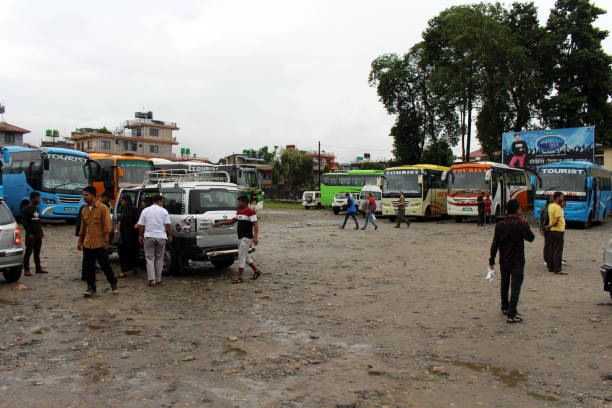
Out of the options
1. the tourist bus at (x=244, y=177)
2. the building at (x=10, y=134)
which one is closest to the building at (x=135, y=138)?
the building at (x=10, y=134)

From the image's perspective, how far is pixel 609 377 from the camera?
4.95 m

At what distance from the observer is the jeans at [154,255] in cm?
944

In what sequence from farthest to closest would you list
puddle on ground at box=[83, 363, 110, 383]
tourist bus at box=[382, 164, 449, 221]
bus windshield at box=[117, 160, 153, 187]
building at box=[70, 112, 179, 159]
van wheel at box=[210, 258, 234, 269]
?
building at box=[70, 112, 179, 159] < tourist bus at box=[382, 164, 449, 221] < bus windshield at box=[117, 160, 153, 187] < van wheel at box=[210, 258, 234, 269] < puddle on ground at box=[83, 363, 110, 383]

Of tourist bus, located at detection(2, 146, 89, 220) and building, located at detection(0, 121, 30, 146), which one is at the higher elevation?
building, located at detection(0, 121, 30, 146)

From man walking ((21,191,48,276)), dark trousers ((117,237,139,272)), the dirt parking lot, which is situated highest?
man walking ((21,191,48,276))

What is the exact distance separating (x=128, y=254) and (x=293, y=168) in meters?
55.3

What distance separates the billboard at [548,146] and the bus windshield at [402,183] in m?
11.0

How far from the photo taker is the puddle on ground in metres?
4.86

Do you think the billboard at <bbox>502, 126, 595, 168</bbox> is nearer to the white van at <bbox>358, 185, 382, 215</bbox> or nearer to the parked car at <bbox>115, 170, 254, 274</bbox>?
the white van at <bbox>358, 185, 382, 215</bbox>

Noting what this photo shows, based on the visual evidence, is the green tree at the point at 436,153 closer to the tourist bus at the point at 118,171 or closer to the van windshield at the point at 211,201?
the tourist bus at the point at 118,171

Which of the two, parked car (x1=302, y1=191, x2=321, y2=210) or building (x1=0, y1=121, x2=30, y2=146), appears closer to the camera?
parked car (x1=302, y1=191, x2=321, y2=210)

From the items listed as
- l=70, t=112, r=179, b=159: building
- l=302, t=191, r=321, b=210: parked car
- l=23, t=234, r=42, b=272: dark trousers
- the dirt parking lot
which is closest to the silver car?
the dirt parking lot

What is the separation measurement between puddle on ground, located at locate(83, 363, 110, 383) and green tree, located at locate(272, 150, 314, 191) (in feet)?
198

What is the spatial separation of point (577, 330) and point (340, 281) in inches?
184
